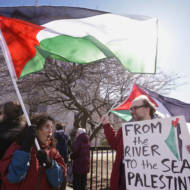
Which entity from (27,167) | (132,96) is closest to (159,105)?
(132,96)

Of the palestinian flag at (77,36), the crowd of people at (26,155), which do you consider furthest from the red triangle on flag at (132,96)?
the crowd of people at (26,155)

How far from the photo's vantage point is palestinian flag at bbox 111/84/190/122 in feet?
13.4

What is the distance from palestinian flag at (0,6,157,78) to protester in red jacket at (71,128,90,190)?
257 centimetres

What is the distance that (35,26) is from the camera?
282cm

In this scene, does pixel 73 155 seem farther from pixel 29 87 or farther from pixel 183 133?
pixel 29 87

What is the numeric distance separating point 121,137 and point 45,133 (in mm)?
971

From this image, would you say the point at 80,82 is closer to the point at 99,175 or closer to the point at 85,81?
the point at 85,81

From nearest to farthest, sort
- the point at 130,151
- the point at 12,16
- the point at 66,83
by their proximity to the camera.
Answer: the point at 130,151, the point at 12,16, the point at 66,83

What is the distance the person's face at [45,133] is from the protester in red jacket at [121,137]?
0.83m

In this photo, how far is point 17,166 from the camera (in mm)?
1878

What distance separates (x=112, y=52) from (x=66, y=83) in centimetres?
610

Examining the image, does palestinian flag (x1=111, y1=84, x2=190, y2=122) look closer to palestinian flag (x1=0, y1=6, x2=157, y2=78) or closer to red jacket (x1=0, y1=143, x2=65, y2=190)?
palestinian flag (x1=0, y1=6, x2=157, y2=78)

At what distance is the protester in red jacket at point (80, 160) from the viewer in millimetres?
4891

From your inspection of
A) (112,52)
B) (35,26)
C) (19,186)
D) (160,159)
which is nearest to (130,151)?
(160,159)
